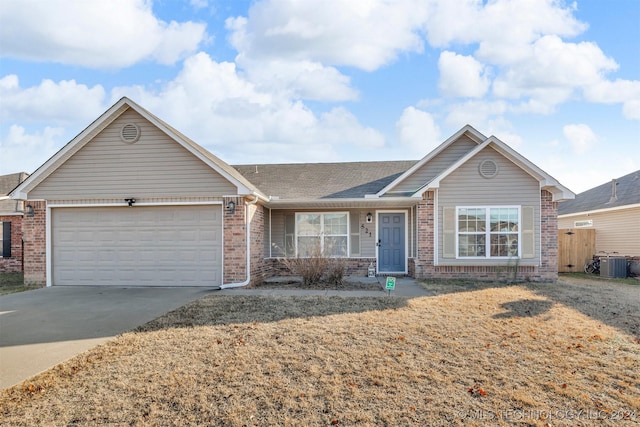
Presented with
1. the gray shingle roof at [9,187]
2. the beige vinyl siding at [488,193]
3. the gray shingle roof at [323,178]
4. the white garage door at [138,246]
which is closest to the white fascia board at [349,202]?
the gray shingle roof at [323,178]

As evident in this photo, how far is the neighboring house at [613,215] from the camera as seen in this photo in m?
14.2

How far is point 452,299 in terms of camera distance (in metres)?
8.27

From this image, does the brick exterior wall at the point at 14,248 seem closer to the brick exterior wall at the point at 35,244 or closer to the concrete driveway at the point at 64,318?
the brick exterior wall at the point at 35,244

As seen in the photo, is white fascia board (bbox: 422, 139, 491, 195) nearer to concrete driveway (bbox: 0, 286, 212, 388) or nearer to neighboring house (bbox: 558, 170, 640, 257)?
concrete driveway (bbox: 0, 286, 212, 388)

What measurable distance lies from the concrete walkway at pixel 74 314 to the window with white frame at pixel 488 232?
2161 mm

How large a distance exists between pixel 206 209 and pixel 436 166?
303 inches

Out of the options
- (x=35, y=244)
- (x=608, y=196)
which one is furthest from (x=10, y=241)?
(x=608, y=196)

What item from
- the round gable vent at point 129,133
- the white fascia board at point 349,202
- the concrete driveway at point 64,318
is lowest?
the concrete driveway at point 64,318

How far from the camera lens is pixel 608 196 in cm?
1680

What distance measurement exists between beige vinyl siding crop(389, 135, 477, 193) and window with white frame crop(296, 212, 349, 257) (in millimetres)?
2220

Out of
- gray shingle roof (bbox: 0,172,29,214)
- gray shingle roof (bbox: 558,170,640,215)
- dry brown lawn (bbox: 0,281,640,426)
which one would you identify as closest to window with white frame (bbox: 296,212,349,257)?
dry brown lawn (bbox: 0,281,640,426)

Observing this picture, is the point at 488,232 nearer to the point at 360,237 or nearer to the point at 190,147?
the point at 360,237

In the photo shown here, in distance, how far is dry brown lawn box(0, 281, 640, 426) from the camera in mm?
3301

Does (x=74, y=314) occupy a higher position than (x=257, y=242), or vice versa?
(x=257, y=242)
